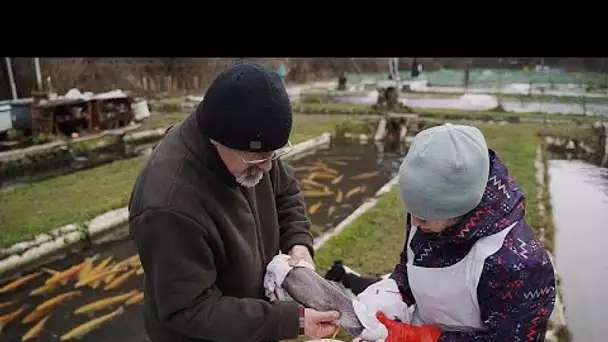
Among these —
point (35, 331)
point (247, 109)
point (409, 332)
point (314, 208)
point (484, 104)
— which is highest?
point (247, 109)

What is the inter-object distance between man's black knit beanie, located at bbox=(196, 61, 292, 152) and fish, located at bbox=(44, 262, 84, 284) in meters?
3.19

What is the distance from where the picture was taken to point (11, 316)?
349 centimetres

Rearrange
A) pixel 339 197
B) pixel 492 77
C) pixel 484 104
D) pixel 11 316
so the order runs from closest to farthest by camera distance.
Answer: pixel 11 316 < pixel 339 197 < pixel 492 77 < pixel 484 104

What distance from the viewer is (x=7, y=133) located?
7.12 metres

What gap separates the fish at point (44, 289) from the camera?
148 inches

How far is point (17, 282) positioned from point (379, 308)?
3.29m

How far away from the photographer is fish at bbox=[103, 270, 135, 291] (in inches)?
149

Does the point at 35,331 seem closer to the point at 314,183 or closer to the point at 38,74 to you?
A: the point at 314,183

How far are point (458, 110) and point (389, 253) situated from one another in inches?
245

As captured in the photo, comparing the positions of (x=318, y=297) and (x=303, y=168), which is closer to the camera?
(x=318, y=297)

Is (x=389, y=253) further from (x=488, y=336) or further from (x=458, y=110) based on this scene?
(x=458, y=110)

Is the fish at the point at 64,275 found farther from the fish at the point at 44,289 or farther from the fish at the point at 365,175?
the fish at the point at 365,175

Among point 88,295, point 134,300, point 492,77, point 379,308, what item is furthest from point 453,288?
point 492,77
